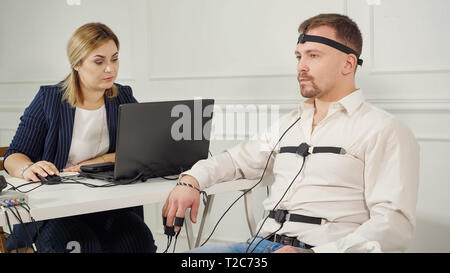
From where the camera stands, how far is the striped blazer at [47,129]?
2.50m

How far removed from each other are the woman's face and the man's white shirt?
0.73m

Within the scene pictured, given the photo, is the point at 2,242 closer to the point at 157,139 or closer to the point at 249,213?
the point at 157,139

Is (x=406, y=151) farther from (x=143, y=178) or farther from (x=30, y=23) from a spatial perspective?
(x=30, y=23)

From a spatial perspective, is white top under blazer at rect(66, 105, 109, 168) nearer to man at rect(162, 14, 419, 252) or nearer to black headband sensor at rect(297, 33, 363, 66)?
man at rect(162, 14, 419, 252)

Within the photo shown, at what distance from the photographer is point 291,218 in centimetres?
196

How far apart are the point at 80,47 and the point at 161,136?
0.69m

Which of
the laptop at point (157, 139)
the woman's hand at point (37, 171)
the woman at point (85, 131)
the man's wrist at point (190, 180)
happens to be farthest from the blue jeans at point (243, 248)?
the woman's hand at point (37, 171)

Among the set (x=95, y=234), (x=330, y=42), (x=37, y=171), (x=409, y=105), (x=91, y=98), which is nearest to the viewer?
(x=330, y=42)

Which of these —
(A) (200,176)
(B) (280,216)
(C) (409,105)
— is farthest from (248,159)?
(C) (409,105)

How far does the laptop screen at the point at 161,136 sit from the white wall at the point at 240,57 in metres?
0.74

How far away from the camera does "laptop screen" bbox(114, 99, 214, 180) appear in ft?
6.98

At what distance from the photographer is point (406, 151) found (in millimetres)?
1801

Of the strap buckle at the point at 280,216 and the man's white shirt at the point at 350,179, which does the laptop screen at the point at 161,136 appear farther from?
the strap buckle at the point at 280,216

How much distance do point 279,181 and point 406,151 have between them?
488 mm
